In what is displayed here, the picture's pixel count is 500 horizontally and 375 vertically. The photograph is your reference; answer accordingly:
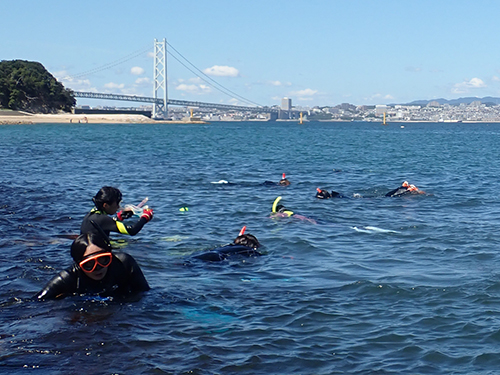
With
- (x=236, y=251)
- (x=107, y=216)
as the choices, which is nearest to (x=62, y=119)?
(x=236, y=251)

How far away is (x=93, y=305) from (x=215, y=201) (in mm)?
11487

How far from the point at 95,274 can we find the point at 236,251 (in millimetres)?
4251

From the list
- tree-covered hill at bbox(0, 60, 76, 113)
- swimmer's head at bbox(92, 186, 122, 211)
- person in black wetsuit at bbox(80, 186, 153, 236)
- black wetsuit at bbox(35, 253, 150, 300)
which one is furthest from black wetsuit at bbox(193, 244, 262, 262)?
tree-covered hill at bbox(0, 60, 76, 113)

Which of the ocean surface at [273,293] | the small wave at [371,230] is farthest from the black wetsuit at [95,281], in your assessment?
the small wave at [371,230]

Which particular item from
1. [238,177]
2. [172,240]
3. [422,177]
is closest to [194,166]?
[238,177]

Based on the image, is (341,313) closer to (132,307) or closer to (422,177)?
(132,307)

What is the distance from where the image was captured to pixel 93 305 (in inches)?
317

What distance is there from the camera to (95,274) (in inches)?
296

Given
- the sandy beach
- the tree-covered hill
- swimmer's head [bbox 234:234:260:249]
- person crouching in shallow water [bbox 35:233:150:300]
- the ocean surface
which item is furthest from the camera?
the tree-covered hill

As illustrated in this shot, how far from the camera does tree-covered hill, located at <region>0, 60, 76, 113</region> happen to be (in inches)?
4279

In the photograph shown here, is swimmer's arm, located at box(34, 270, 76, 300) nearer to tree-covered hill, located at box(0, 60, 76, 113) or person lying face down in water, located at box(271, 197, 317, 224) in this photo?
person lying face down in water, located at box(271, 197, 317, 224)

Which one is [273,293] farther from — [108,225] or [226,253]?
[108,225]

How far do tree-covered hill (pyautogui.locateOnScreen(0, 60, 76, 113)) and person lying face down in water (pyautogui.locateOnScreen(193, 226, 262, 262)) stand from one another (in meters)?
106

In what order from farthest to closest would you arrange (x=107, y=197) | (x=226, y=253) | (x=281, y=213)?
(x=281, y=213) → (x=226, y=253) → (x=107, y=197)
